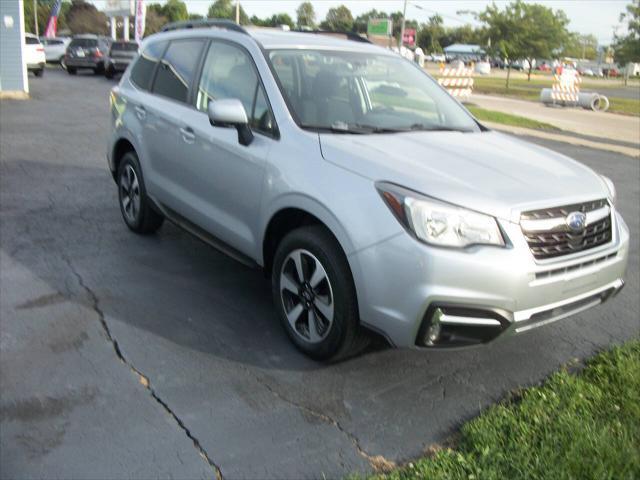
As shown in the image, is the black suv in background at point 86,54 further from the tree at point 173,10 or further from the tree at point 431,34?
the tree at point 431,34

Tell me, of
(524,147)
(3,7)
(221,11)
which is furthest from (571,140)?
(221,11)

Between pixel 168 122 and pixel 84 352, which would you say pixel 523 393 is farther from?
pixel 168 122

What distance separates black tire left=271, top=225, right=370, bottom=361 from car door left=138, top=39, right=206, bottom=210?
141 centimetres

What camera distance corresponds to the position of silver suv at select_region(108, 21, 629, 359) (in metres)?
3.05

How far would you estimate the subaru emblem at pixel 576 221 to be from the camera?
328cm

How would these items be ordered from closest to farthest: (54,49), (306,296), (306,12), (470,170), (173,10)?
(470,170) < (306,296) < (54,49) < (173,10) < (306,12)

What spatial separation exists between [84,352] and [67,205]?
362 centimetres

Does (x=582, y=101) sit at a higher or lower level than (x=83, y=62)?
lower

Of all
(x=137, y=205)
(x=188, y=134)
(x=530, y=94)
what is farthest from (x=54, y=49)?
(x=188, y=134)

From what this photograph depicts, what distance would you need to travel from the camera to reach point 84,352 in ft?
12.2

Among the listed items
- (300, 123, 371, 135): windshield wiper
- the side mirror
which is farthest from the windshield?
the side mirror

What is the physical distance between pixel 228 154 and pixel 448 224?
67.0 inches

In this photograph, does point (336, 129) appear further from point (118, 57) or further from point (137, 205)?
point (118, 57)

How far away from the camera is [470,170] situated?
342 cm
